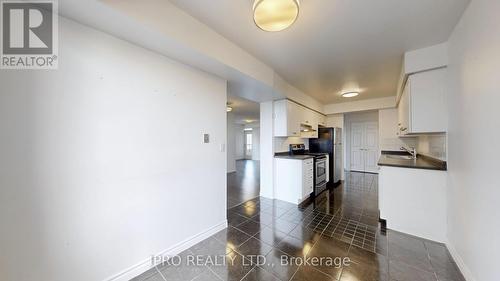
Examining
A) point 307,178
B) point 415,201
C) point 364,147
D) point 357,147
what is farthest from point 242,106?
point 364,147

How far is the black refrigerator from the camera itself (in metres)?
4.82

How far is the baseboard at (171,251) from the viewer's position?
157 centimetres

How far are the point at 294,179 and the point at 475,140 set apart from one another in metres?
2.49

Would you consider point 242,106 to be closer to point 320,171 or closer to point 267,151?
point 267,151

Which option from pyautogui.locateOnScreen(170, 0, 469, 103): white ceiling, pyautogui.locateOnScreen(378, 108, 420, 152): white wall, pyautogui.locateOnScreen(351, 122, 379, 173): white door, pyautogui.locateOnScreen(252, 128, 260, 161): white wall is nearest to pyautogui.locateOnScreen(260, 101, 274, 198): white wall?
pyautogui.locateOnScreen(170, 0, 469, 103): white ceiling

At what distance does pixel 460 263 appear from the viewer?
1.70 meters

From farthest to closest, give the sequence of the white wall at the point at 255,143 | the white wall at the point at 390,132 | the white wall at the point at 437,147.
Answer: the white wall at the point at 255,143 → the white wall at the point at 390,132 → the white wall at the point at 437,147

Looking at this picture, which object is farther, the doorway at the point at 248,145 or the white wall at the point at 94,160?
the doorway at the point at 248,145

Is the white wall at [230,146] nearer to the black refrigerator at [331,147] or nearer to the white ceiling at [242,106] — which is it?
the white ceiling at [242,106]

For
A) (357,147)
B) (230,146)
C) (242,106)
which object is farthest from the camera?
(230,146)

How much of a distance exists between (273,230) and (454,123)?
8.14 feet

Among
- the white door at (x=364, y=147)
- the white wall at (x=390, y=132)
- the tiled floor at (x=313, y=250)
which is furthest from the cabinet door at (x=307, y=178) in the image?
the white door at (x=364, y=147)

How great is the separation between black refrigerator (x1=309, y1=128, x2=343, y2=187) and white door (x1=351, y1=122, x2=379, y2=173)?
2.40 m

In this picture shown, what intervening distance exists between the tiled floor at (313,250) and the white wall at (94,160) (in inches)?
20.1
